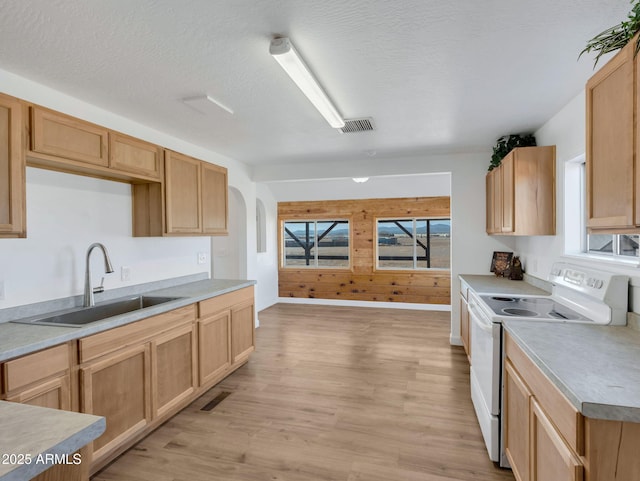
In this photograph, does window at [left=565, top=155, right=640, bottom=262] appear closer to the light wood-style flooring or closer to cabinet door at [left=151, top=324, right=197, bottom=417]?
the light wood-style flooring

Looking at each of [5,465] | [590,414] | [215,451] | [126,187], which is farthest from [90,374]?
[590,414]

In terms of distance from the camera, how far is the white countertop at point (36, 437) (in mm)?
715

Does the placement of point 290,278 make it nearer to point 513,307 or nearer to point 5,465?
point 513,307

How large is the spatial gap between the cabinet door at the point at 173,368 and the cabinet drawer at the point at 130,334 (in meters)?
0.08

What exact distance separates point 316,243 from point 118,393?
540 centimetres

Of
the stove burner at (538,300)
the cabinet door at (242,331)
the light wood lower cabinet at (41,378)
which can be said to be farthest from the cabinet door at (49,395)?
the stove burner at (538,300)

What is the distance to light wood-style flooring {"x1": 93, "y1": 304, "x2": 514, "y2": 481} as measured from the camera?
209cm

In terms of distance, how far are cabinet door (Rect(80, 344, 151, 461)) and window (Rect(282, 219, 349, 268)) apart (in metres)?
5.09

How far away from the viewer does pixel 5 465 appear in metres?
0.70

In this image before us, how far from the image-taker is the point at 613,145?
1.46m

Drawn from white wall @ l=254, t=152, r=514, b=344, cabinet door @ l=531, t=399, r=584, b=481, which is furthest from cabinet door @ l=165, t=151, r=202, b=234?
cabinet door @ l=531, t=399, r=584, b=481

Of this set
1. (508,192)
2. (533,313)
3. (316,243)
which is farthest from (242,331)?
(316,243)

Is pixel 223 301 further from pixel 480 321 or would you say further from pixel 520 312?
pixel 520 312

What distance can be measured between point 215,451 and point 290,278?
5.10 metres
